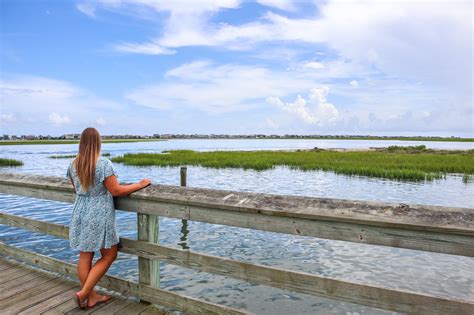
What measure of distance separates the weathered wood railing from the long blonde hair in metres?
0.44

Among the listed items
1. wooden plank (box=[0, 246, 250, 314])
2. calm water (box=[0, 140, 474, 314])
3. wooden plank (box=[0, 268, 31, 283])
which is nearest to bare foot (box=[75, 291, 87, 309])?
wooden plank (box=[0, 246, 250, 314])

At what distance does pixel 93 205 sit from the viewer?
11.8ft

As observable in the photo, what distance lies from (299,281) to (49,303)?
2.81 m

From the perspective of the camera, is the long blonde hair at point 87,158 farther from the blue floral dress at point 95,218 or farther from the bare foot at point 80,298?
the bare foot at point 80,298

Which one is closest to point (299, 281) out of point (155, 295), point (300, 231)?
point (300, 231)

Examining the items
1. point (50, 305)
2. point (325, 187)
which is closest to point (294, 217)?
point (50, 305)

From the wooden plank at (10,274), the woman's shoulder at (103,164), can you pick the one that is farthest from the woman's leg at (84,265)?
the wooden plank at (10,274)

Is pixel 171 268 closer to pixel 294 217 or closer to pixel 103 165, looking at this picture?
pixel 103 165

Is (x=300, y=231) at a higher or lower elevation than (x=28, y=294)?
higher

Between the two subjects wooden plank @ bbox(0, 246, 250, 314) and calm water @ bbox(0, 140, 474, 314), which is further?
calm water @ bbox(0, 140, 474, 314)

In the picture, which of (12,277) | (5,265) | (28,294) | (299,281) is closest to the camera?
(299,281)

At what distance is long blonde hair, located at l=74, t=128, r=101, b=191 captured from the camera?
11.5 ft

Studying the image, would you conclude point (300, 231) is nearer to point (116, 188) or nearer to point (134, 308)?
point (116, 188)

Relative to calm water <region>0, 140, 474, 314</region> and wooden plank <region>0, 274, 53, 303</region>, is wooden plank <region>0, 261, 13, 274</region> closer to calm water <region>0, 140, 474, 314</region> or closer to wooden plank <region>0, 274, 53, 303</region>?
wooden plank <region>0, 274, 53, 303</region>
